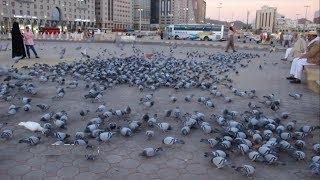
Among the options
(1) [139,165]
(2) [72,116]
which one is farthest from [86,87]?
(1) [139,165]

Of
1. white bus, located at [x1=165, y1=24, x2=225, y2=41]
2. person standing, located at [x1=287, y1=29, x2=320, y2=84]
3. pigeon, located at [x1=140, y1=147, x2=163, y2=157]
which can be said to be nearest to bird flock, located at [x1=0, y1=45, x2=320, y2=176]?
pigeon, located at [x1=140, y1=147, x2=163, y2=157]

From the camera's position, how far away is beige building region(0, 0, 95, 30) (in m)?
111

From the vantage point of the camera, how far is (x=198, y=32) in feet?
187

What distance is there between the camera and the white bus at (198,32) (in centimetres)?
5578

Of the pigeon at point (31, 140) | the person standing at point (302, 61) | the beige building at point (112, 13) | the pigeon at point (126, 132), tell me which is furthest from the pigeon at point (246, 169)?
the beige building at point (112, 13)

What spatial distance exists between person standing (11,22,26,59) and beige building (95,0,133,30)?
6005 inches

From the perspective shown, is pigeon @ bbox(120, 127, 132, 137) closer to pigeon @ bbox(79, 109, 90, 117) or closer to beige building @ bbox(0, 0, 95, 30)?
pigeon @ bbox(79, 109, 90, 117)

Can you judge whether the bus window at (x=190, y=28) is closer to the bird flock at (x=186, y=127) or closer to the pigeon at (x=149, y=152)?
the bird flock at (x=186, y=127)

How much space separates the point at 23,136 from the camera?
590 centimetres

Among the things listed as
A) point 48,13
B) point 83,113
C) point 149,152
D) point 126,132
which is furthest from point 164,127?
point 48,13

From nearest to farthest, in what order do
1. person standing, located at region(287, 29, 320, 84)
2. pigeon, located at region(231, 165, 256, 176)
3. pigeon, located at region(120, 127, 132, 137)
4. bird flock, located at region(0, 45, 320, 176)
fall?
pigeon, located at region(231, 165, 256, 176) < bird flock, located at region(0, 45, 320, 176) < pigeon, located at region(120, 127, 132, 137) < person standing, located at region(287, 29, 320, 84)

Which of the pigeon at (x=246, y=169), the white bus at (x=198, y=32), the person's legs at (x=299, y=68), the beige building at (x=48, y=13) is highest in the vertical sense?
the beige building at (x=48, y=13)

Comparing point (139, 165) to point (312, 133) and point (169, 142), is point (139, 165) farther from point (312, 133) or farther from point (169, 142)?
point (312, 133)

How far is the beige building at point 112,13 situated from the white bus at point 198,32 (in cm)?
11208
